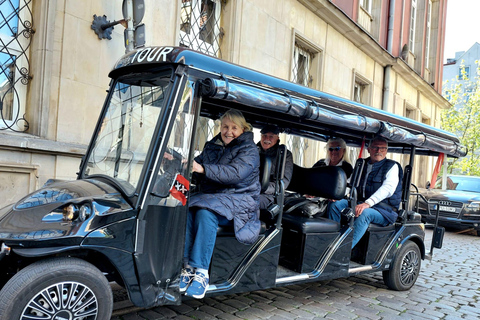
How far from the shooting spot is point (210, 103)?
4668 millimetres

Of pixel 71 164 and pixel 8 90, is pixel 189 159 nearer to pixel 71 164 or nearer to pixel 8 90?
pixel 71 164

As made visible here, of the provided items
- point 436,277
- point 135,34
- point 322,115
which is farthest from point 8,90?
point 436,277

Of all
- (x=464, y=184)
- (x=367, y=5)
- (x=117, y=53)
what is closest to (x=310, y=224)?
(x=117, y=53)

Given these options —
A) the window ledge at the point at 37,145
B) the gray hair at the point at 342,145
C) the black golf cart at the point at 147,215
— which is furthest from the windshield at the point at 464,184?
the window ledge at the point at 37,145

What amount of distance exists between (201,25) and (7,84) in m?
4.15

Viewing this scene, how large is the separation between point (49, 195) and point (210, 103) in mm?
2041

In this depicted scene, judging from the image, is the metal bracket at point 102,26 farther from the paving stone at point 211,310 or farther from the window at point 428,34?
the window at point 428,34

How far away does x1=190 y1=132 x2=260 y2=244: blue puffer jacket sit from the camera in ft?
12.4

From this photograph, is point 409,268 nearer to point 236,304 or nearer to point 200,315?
point 236,304

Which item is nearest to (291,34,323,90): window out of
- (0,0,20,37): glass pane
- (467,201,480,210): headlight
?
(467,201,480,210): headlight

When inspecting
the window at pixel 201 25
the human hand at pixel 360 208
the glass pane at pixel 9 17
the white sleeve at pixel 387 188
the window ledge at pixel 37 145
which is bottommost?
the human hand at pixel 360 208

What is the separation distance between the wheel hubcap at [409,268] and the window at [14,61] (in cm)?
570

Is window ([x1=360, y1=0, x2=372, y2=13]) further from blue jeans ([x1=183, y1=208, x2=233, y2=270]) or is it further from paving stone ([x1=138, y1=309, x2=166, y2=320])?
paving stone ([x1=138, y1=309, x2=166, y2=320])

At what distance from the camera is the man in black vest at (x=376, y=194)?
522 centimetres
